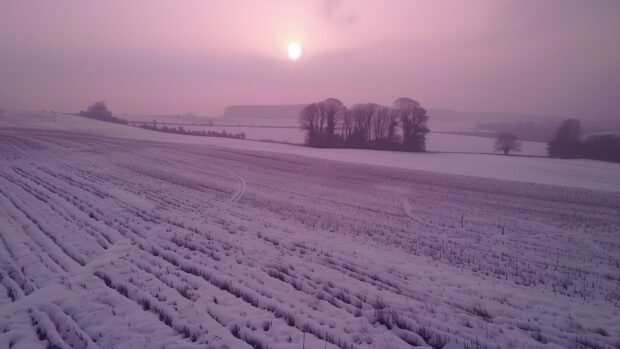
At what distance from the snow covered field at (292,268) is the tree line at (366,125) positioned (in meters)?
46.2

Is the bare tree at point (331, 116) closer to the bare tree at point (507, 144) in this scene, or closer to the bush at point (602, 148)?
the bare tree at point (507, 144)

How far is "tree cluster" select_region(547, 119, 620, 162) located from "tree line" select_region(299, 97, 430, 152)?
23223 mm

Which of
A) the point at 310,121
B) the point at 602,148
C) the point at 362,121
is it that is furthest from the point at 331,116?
the point at 602,148

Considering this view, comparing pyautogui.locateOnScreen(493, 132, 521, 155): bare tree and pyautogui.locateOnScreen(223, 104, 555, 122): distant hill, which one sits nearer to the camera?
pyautogui.locateOnScreen(493, 132, 521, 155): bare tree

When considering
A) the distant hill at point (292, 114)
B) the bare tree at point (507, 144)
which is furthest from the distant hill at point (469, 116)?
the bare tree at point (507, 144)

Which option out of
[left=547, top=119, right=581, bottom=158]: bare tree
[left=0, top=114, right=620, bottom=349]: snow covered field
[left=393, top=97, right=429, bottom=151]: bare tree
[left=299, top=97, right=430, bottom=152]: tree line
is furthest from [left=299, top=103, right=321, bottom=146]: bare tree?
[left=0, top=114, right=620, bottom=349]: snow covered field

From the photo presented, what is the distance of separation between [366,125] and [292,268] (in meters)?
62.3

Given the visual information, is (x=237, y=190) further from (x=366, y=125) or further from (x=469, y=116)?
(x=469, y=116)

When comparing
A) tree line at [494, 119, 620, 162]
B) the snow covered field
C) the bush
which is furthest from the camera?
tree line at [494, 119, 620, 162]

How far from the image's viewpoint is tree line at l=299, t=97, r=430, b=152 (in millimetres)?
64438

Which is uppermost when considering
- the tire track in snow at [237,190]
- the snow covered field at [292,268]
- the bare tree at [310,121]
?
the bare tree at [310,121]

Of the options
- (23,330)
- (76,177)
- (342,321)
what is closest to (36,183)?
(76,177)

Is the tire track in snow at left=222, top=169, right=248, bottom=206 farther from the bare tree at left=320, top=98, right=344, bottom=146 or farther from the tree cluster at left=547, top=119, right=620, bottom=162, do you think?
the tree cluster at left=547, top=119, right=620, bottom=162

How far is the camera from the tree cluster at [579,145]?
54.8 metres
